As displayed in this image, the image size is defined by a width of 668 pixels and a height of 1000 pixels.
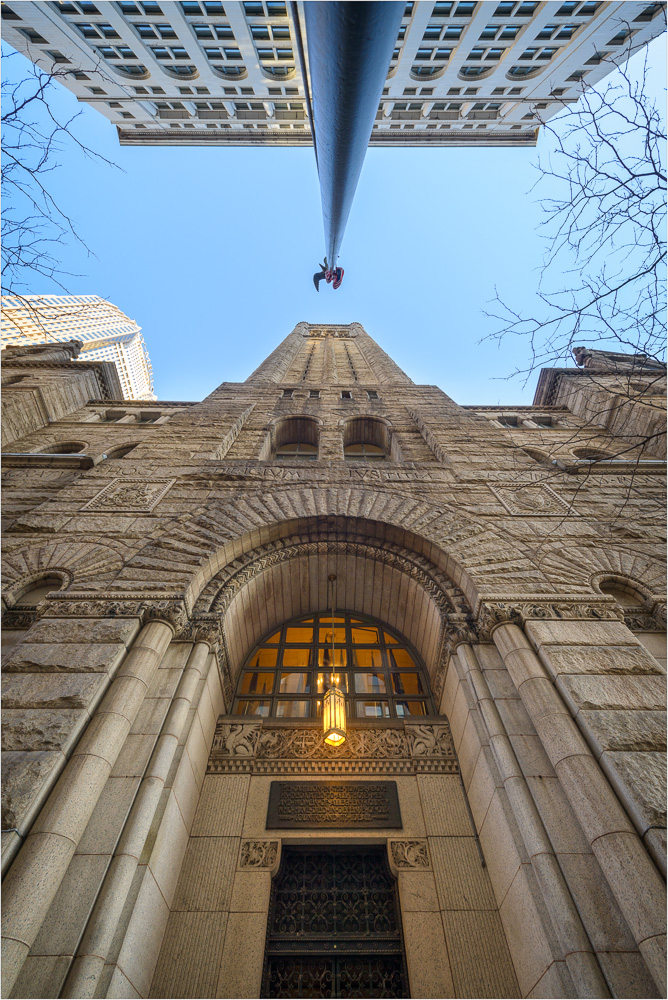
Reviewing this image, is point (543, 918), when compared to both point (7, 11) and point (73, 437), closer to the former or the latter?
point (73, 437)

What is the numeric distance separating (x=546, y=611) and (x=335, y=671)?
11.6 ft

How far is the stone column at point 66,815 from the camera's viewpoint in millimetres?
A: 3473

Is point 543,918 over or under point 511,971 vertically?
over

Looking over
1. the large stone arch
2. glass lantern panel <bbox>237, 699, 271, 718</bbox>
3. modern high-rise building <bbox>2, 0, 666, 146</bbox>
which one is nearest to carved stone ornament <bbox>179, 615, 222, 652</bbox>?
the large stone arch

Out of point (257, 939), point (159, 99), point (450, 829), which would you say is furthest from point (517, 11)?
point (257, 939)

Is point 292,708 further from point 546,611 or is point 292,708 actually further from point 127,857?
point 546,611

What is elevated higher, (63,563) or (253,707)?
(63,563)

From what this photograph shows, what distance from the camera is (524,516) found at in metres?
8.55

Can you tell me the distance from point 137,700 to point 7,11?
92.0ft

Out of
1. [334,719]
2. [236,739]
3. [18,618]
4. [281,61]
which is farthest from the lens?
[281,61]

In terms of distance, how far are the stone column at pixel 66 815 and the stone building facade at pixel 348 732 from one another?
0.9 inches

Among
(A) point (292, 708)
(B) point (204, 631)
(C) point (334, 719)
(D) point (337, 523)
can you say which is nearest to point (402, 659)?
(A) point (292, 708)

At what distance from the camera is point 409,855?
553cm

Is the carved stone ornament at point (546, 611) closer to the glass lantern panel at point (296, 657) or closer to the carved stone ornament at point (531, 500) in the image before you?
the carved stone ornament at point (531, 500)
